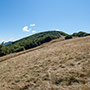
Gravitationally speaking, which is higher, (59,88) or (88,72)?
(88,72)

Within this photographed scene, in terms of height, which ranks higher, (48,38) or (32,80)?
(48,38)

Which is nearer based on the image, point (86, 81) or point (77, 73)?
point (86, 81)

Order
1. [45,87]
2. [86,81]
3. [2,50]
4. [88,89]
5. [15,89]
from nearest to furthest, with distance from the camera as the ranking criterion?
[88,89] < [86,81] < [45,87] < [15,89] < [2,50]

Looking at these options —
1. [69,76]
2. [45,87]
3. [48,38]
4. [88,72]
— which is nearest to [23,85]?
[45,87]

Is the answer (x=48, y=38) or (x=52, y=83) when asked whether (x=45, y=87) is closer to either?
(x=52, y=83)

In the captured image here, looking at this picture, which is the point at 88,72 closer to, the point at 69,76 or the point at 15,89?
the point at 69,76

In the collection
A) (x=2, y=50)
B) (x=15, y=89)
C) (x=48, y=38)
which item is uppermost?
(x=48, y=38)

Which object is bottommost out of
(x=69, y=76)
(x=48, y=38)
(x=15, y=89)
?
(x=15, y=89)

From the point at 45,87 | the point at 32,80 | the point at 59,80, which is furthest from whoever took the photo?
the point at 32,80

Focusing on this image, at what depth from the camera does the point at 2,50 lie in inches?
2163

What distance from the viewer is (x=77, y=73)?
7141mm

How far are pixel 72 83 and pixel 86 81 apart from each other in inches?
38.8

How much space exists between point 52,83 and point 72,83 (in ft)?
5.25

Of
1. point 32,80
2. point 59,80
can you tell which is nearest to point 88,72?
point 59,80
